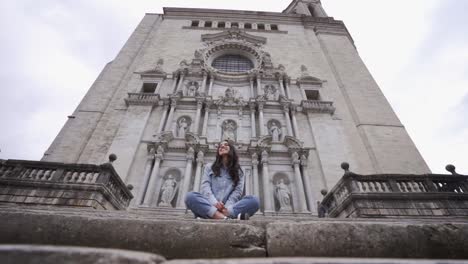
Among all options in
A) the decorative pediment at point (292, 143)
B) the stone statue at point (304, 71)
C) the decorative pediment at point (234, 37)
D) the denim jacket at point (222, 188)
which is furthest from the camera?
the decorative pediment at point (234, 37)

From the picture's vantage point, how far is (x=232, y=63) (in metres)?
18.3

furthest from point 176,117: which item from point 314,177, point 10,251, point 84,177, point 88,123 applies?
point 10,251

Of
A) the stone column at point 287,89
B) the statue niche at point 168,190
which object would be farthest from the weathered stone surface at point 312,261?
the stone column at point 287,89

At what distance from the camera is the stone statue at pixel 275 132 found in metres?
12.5

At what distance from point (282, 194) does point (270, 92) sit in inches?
290

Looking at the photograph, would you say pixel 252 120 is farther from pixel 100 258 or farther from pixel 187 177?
pixel 100 258

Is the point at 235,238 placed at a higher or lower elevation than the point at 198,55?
lower

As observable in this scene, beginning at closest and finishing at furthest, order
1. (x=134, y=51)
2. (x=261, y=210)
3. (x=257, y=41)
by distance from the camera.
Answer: (x=261, y=210)
(x=134, y=51)
(x=257, y=41)

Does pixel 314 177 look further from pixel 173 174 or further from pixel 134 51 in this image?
pixel 134 51

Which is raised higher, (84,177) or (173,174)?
(173,174)

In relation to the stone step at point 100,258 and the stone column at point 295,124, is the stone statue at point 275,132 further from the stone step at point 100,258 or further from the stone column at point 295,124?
the stone step at point 100,258

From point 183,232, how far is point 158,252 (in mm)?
217

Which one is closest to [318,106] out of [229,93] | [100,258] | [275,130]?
[275,130]

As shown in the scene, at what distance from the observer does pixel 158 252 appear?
1.65 m
